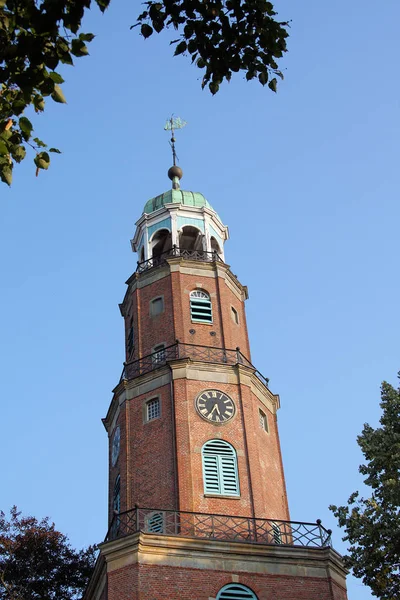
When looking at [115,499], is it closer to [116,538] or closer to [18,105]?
[116,538]

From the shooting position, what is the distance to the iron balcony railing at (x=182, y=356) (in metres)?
36.7

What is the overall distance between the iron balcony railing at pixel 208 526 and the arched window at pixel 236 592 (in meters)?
1.43

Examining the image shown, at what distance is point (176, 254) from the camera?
135ft

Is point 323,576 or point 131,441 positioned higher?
point 131,441

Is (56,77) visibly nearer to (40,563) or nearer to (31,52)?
(31,52)

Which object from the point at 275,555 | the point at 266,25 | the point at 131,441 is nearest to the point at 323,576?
the point at 275,555

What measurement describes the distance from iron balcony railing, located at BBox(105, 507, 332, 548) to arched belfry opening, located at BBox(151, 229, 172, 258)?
46.7ft

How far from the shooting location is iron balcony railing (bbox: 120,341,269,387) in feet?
120

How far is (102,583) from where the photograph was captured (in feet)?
101

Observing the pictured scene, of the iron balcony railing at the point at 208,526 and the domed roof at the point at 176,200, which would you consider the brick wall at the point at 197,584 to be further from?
the domed roof at the point at 176,200

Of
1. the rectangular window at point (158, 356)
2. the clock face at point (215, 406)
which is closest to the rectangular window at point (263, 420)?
the clock face at point (215, 406)

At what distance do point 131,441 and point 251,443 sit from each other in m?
4.43

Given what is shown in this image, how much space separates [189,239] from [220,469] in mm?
14709

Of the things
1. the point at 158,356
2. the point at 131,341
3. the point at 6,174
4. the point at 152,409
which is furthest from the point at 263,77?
the point at 131,341
